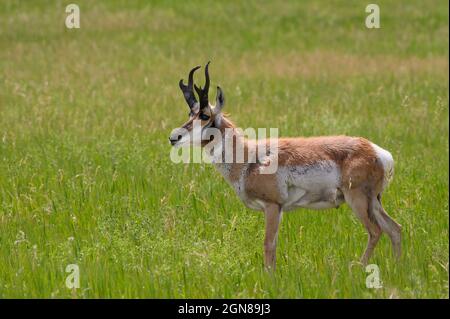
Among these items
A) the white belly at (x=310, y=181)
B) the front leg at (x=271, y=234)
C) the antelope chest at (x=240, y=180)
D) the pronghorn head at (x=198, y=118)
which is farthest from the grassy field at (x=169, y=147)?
the pronghorn head at (x=198, y=118)

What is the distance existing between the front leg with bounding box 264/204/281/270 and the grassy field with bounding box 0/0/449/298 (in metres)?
0.16

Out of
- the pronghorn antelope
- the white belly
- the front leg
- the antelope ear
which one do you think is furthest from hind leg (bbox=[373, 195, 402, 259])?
the antelope ear

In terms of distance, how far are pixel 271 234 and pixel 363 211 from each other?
0.91 metres

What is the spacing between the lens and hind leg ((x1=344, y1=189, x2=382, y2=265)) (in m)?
8.50

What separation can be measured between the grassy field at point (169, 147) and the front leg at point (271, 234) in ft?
0.51

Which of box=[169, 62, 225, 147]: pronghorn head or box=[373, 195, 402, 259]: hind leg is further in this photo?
box=[373, 195, 402, 259]: hind leg

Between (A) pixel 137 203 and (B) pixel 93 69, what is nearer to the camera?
(A) pixel 137 203

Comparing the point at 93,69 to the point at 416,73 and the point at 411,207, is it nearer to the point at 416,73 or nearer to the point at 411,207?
the point at 416,73

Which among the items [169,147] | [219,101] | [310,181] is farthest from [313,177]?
[169,147]

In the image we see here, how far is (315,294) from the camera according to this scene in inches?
280

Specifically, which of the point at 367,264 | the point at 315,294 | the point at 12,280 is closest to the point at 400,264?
the point at 367,264

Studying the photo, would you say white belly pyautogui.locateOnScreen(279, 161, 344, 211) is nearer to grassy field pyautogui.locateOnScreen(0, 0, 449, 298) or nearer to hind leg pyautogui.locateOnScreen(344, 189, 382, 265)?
hind leg pyautogui.locateOnScreen(344, 189, 382, 265)

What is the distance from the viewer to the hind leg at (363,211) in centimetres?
850
